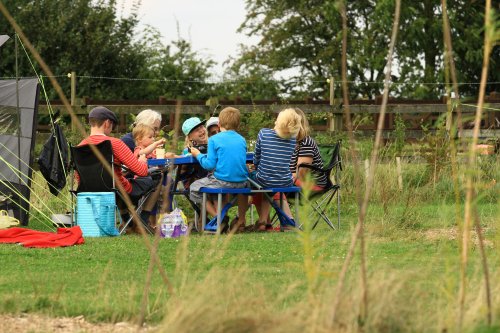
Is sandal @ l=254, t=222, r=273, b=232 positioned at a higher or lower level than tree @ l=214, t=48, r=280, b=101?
lower

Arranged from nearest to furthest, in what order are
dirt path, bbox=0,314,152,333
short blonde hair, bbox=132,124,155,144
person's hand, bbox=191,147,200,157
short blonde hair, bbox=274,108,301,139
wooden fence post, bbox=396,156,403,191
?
dirt path, bbox=0,314,152,333 → short blonde hair, bbox=274,108,301,139 → person's hand, bbox=191,147,200,157 → short blonde hair, bbox=132,124,155,144 → wooden fence post, bbox=396,156,403,191

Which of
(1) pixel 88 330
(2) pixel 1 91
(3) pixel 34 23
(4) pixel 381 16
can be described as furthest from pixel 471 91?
(1) pixel 88 330

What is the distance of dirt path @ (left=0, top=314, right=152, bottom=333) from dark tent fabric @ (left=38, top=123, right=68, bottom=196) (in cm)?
455

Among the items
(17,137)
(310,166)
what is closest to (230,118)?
(310,166)

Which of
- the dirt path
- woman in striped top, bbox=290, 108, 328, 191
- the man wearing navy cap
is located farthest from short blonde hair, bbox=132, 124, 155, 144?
the dirt path

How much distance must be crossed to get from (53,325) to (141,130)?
5.33m

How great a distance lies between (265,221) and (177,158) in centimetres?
88

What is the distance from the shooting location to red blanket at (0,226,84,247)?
866 cm

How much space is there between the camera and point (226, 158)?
9.84 m

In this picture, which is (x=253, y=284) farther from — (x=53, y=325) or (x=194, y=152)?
(x=194, y=152)

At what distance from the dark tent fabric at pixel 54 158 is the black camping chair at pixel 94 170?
10.5 inches

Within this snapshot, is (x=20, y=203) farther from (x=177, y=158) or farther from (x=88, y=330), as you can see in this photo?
(x=88, y=330)

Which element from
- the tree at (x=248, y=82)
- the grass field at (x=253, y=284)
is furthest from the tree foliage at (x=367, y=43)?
the grass field at (x=253, y=284)

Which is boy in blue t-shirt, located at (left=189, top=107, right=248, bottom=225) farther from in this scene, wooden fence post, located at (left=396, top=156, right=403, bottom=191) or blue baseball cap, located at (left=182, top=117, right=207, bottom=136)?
wooden fence post, located at (left=396, top=156, right=403, bottom=191)
